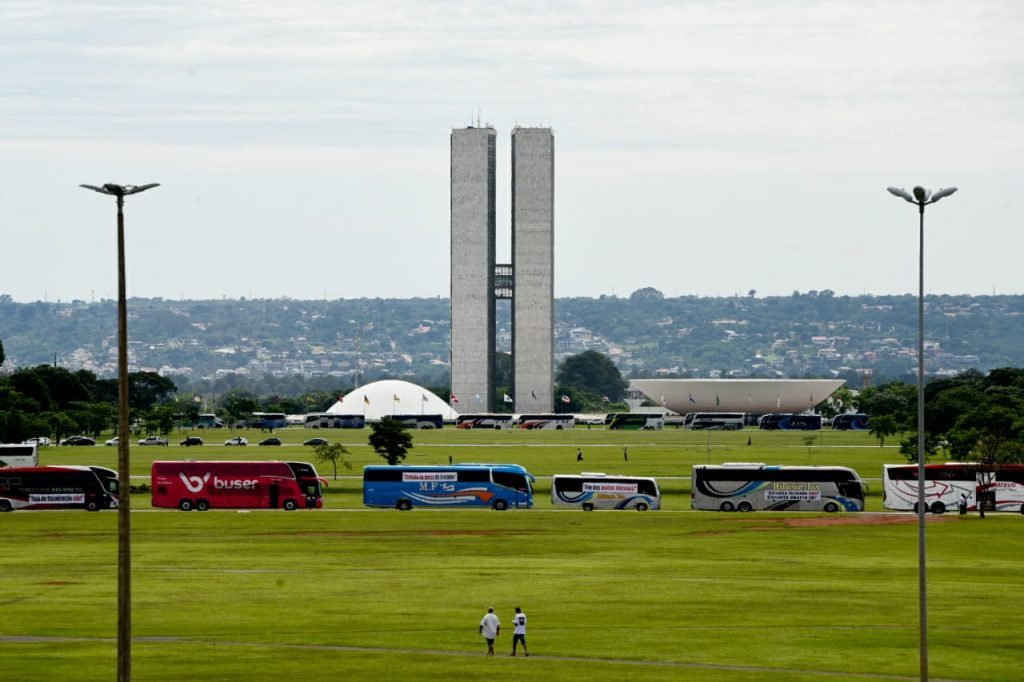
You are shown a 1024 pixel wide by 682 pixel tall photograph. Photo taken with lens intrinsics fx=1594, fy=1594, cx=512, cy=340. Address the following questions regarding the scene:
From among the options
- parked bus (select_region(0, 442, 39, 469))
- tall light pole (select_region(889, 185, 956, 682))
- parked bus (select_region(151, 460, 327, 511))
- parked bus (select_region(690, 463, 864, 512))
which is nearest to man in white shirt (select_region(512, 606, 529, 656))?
tall light pole (select_region(889, 185, 956, 682))

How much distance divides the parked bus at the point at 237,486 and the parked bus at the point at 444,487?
3360 millimetres

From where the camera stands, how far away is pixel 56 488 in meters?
84.1

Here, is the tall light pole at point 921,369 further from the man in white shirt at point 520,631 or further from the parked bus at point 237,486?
the parked bus at point 237,486

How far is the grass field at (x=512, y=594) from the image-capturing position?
38312mm

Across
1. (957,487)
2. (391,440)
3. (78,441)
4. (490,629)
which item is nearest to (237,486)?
(391,440)

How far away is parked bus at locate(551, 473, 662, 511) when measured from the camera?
85.6 m

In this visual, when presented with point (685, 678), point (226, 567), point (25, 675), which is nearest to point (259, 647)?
point (25, 675)

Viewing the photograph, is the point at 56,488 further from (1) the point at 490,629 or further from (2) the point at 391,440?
(1) the point at 490,629

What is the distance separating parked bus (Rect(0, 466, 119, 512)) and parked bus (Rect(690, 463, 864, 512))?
31595 millimetres

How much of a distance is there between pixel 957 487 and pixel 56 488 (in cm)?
4818

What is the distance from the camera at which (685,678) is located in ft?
119

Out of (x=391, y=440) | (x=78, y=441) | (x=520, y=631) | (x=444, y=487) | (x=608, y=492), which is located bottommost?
(x=78, y=441)

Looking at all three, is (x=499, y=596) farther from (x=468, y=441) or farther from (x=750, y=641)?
(x=468, y=441)

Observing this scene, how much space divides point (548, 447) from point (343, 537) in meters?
80.8
